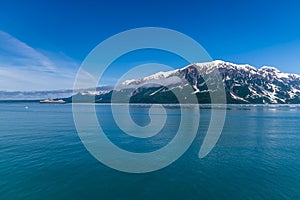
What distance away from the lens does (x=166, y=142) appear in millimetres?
46875

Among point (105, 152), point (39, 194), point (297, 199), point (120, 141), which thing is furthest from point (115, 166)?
point (297, 199)

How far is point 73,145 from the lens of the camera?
42.0m

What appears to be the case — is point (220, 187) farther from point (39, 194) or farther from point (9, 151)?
point (9, 151)

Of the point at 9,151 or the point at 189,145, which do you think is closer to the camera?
the point at 9,151

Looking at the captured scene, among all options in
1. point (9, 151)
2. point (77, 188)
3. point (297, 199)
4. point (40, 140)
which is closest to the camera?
point (297, 199)

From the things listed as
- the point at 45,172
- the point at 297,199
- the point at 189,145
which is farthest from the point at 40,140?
the point at 297,199

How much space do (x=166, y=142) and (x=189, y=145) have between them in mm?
5221

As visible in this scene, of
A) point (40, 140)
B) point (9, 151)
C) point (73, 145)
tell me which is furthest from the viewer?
point (40, 140)

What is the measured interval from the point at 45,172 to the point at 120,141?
21.7 m

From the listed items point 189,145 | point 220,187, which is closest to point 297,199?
point 220,187

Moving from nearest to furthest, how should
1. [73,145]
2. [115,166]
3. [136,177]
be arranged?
[136,177]
[115,166]
[73,145]

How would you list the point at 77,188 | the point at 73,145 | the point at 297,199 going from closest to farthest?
the point at 297,199 < the point at 77,188 < the point at 73,145

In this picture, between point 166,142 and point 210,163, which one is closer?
point 210,163

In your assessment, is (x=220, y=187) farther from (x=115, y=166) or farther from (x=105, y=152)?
(x=105, y=152)
